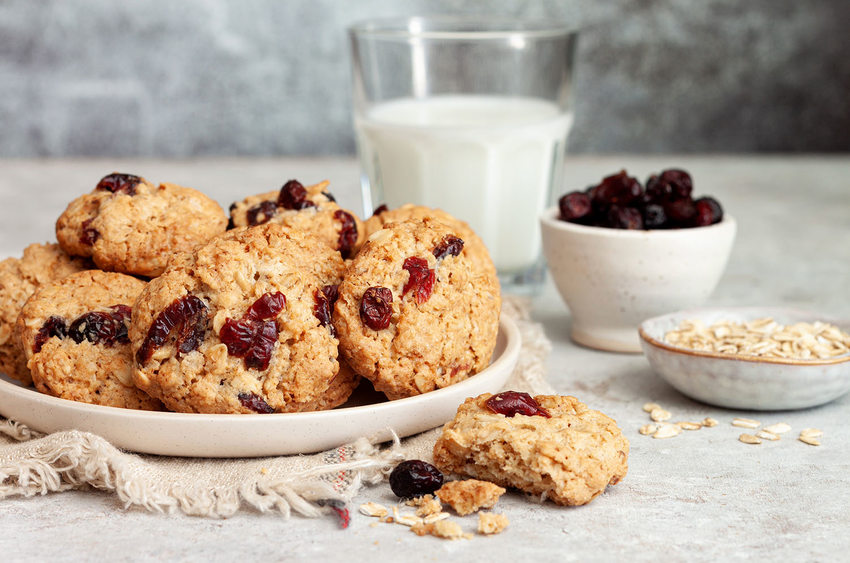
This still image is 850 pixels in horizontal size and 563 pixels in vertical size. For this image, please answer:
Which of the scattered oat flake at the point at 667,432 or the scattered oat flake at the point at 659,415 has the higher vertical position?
the scattered oat flake at the point at 667,432

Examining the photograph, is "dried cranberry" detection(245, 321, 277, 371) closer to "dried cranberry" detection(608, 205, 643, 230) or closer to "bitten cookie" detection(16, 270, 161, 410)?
"bitten cookie" detection(16, 270, 161, 410)

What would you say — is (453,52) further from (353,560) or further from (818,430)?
(353,560)

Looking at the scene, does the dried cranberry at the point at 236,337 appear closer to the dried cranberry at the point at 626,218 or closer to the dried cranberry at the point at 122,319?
the dried cranberry at the point at 122,319

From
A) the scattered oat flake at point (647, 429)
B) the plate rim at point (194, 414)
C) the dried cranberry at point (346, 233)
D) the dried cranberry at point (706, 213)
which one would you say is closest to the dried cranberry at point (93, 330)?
the plate rim at point (194, 414)

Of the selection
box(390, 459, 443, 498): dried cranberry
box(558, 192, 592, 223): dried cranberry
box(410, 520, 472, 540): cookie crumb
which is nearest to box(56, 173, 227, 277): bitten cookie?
box(390, 459, 443, 498): dried cranberry

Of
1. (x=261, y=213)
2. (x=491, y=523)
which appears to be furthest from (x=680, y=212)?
(x=491, y=523)

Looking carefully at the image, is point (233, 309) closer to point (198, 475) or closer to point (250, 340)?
point (250, 340)
